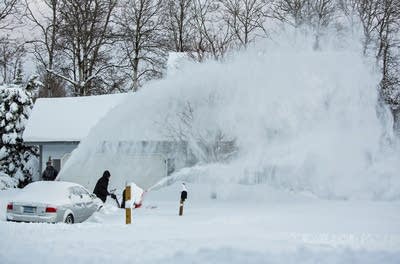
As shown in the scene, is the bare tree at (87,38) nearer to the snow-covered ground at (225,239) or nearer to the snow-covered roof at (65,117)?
the snow-covered roof at (65,117)

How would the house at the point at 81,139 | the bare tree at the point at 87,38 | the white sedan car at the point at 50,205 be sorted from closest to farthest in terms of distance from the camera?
the white sedan car at the point at 50,205 < the house at the point at 81,139 < the bare tree at the point at 87,38

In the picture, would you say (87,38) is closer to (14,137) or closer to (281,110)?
(14,137)

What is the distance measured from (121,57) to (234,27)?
11.7m

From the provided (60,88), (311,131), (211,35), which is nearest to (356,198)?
(311,131)

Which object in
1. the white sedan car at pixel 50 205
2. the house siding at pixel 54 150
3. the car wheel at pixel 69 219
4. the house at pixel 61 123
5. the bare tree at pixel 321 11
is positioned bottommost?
the car wheel at pixel 69 219

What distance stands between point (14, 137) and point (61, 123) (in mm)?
3328

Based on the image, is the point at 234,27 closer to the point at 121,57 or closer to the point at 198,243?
the point at 121,57

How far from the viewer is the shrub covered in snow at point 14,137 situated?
96.9 feet

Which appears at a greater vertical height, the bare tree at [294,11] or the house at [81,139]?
the bare tree at [294,11]

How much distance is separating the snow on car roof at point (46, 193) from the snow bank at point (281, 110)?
1.15 m

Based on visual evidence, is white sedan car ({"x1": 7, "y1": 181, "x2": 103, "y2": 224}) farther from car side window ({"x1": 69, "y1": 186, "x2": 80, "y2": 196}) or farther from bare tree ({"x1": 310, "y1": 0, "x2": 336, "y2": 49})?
bare tree ({"x1": 310, "y1": 0, "x2": 336, "y2": 49})

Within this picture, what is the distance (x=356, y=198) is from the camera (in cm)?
1848

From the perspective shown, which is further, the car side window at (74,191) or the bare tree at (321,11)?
the bare tree at (321,11)

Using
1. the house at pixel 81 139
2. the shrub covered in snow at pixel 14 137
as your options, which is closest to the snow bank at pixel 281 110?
the house at pixel 81 139
